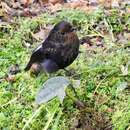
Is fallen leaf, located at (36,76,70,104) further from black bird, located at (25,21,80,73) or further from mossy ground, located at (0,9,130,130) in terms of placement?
black bird, located at (25,21,80,73)

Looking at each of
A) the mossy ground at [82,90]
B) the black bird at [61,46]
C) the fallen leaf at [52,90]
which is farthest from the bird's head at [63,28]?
the fallen leaf at [52,90]

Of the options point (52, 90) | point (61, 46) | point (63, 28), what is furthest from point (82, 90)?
point (52, 90)

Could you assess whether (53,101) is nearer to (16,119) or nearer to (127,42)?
(16,119)

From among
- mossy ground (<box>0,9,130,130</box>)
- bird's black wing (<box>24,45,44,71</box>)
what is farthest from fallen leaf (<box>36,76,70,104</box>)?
bird's black wing (<box>24,45,44,71</box>)

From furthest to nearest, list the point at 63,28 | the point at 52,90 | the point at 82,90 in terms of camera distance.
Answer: the point at 82,90, the point at 63,28, the point at 52,90

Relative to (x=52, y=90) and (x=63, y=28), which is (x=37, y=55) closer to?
(x=63, y=28)

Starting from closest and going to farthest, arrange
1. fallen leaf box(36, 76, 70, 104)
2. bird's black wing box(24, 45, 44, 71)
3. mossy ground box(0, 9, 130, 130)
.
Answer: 1. fallen leaf box(36, 76, 70, 104)
2. mossy ground box(0, 9, 130, 130)
3. bird's black wing box(24, 45, 44, 71)

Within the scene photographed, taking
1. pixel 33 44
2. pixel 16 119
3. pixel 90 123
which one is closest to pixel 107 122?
pixel 90 123

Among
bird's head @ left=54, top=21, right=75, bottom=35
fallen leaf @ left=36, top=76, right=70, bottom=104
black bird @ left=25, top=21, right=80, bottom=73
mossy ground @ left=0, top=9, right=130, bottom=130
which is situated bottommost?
mossy ground @ left=0, top=9, right=130, bottom=130
